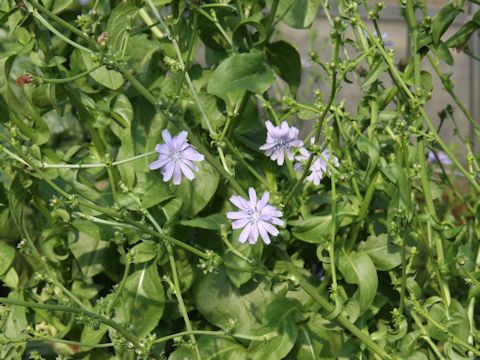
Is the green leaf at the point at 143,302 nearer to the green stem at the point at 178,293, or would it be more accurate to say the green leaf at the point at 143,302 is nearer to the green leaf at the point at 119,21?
the green stem at the point at 178,293

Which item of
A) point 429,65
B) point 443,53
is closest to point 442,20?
point 443,53

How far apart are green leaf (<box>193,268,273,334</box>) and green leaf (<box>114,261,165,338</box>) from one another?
8 cm

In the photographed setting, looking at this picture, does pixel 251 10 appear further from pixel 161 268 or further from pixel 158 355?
pixel 158 355

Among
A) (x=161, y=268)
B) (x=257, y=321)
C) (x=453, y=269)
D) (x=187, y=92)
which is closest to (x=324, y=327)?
(x=257, y=321)

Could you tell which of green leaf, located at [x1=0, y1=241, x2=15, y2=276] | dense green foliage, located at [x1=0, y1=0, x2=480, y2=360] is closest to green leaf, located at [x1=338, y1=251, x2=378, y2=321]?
dense green foliage, located at [x1=0, y1=0, x2=480, y2=360]

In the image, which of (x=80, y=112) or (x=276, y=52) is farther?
(x=276, y=52)

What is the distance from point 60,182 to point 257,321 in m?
0.49

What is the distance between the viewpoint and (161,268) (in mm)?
1646

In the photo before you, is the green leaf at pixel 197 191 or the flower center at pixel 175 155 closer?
the flower center at pixel 175 155

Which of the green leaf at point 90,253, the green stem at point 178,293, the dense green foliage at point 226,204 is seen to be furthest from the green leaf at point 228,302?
the green leaf at point 90,253

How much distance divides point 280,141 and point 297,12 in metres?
0.32

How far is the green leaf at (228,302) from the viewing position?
1.50 meters

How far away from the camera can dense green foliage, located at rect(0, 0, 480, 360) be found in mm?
1343

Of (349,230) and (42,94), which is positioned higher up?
(42,94)
